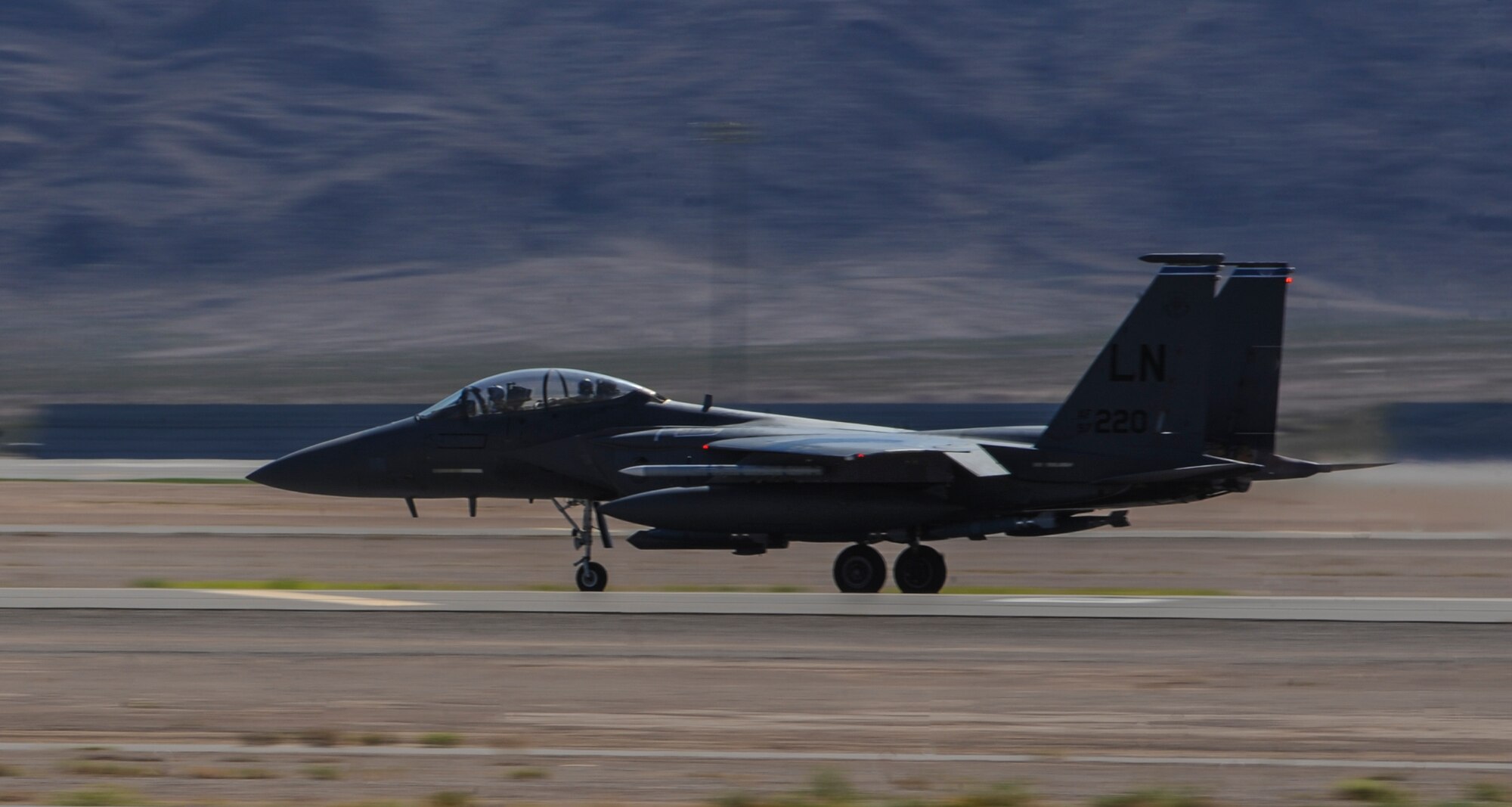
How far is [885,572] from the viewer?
1781 centimetres

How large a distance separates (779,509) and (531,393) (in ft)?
10.1

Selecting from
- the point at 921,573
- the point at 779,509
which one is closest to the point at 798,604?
the point at 779,509

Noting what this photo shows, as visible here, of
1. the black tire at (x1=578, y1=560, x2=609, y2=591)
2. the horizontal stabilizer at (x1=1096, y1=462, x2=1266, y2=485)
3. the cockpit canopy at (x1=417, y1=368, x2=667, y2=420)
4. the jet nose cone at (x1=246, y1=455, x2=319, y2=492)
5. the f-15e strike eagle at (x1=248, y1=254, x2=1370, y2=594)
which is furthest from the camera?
the jet nose cone at (x1=246, y1=455, x2=319, y2=492)

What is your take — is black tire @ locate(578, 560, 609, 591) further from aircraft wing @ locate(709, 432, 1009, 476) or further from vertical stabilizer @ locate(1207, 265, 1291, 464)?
vertical stabilizer @ locate(1207, 265, 1291, 464)

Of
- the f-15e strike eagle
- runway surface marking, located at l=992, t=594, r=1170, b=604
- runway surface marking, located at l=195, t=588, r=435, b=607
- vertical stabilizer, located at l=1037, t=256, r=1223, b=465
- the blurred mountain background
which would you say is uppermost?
the blurred mountain background

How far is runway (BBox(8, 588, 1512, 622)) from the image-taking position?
48.2ft

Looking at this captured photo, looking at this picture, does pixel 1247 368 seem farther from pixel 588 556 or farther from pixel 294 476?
pixel 294 476

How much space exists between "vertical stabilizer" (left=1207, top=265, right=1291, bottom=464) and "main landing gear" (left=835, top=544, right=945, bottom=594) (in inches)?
142

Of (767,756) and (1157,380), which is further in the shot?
(1157,380)

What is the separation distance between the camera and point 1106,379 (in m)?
17.5

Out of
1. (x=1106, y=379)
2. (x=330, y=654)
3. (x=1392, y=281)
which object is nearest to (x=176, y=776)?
(x=330, y=654)

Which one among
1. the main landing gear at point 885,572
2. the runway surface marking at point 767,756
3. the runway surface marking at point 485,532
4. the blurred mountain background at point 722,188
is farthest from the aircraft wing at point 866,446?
the blurred mountain background at point 722,188

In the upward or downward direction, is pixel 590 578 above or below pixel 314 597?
above

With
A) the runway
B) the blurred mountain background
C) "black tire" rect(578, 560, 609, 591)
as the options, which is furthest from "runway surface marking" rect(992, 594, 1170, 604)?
the blurred mountain background
